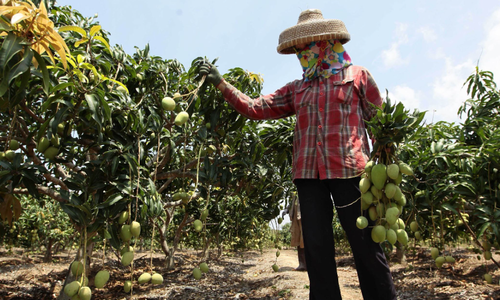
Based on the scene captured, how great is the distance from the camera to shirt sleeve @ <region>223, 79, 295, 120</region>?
1.73 m

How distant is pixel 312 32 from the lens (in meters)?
1.57

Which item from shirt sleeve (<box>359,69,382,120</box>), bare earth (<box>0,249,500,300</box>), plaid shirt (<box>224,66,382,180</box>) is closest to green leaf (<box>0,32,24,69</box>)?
plaid shirt (<box>224,66,382,180</box>)

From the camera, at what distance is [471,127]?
249cm

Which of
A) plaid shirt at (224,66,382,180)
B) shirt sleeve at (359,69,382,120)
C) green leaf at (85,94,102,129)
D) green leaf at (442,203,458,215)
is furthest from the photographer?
green leaf at (442,203,458,215)

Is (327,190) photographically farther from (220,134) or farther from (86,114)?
(86,114)

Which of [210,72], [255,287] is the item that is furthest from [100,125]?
[255,287]

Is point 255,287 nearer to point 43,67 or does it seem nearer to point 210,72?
point 210,72

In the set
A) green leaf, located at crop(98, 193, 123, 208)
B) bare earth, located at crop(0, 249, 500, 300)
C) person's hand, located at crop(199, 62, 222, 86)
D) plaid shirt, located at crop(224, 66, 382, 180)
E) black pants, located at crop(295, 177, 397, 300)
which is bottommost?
bare earth, located at crop(0, 249, 500, 300)

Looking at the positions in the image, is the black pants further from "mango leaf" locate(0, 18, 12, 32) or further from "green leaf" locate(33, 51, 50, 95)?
"mango leaf" locate(0, 18, 12, 32)

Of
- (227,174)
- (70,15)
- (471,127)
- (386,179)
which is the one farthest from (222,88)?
(471,127)

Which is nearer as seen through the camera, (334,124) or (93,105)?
(93,105)

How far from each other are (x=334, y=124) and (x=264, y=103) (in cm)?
43

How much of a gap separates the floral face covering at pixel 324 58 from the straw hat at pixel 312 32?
1.7 inches

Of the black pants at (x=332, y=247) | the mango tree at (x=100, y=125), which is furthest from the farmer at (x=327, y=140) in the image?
the mango tree at (x=100, y=125)
